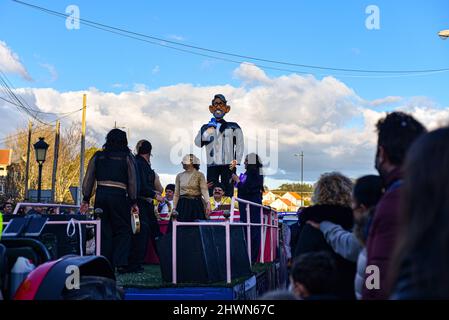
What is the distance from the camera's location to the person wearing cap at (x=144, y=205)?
25.9 ft

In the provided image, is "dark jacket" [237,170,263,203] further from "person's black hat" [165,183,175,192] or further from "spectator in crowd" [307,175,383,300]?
"spectator in crowd" [307,175,383,300]

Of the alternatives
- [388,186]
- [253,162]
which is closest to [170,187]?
[253,162]

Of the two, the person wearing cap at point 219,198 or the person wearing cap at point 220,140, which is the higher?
the person wearing cap at point 220,140

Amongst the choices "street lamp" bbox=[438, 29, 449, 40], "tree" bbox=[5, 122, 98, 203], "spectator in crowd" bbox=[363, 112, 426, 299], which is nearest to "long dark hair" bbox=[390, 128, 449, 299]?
"spectator in crowd" bbox=[363, 112, 426, 299]

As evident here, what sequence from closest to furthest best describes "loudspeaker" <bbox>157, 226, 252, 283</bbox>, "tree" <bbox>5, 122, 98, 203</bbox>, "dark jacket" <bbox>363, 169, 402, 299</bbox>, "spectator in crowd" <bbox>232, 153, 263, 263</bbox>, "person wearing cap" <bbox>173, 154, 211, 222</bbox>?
"dark jacket" <bbox>363, 169, 402, 299</bbox>
"loudspeaker" <bbox>157, 226, 252, 283</bbox>
"person wearing cap" <bbox>173, 154, 211, 222</bbox>
"spectator in crowd" <bbox>232, 153, 263, 263</bbox>
"tree" <bbox>5, 122, 98, 203</bbox>

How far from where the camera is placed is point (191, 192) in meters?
8.61

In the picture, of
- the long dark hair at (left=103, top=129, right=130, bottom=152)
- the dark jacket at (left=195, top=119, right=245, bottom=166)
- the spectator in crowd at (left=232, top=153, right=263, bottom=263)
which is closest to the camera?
the long dark hair at (left=103, top=129, right=130, bottom=152)

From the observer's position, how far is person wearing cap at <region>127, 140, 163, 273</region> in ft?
25.9

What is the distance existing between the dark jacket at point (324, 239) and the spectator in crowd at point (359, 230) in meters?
0.16

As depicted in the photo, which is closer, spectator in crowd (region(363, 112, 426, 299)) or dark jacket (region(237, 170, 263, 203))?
spectator in crowd (region(363, 112, 426, 299))

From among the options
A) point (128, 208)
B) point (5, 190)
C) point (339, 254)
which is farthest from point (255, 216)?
point (5, 190)

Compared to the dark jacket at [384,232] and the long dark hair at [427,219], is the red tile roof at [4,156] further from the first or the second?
the long dark hair at [427,219]

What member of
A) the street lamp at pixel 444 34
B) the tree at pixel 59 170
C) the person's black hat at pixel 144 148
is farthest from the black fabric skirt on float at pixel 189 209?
the tree at pixel 59 170

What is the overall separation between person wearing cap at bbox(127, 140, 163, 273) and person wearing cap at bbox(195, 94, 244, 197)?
4.19 feet
